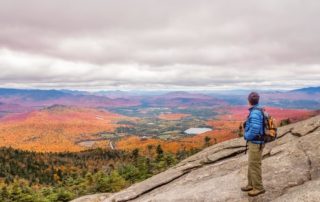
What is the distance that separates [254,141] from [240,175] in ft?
16.6

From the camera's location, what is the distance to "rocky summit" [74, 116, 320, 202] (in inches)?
731

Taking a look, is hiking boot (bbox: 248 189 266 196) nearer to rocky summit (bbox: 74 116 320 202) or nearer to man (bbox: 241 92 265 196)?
man (bbox: 241 92 265 196)

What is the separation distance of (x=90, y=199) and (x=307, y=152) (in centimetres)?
2157

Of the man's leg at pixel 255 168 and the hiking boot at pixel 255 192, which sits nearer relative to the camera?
the man's leg at pixel 255 168

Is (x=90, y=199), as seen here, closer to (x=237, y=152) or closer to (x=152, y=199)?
(x=152, y=199)

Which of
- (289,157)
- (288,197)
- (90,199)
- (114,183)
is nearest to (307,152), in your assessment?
(289,157)

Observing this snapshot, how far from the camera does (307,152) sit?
70.5 feet

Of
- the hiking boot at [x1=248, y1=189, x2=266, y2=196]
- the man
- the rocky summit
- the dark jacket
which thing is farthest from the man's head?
the rocky summit

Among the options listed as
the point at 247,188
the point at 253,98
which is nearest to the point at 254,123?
the point at 253,98

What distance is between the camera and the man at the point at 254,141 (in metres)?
17.0

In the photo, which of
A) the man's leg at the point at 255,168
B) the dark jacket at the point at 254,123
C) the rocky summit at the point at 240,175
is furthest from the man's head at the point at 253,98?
the rocky summit at the point at 240,175

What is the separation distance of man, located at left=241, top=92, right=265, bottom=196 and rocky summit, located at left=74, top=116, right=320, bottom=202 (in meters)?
0.77

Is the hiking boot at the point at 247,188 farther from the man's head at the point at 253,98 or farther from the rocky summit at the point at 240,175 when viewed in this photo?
the man's head at the point at 253,98

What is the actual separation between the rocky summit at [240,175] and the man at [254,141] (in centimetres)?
77
